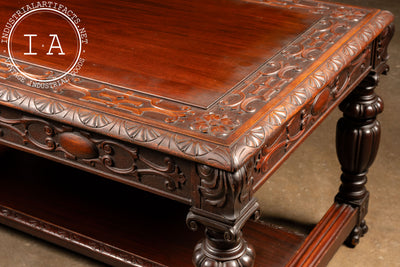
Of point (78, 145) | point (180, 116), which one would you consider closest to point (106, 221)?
point (78, 145)

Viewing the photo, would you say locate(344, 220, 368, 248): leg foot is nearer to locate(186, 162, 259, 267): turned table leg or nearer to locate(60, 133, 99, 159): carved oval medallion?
locate(186, 162, 259, 267): turned table leg

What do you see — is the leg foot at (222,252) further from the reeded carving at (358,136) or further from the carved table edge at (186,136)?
the reeded carving at (358,136)

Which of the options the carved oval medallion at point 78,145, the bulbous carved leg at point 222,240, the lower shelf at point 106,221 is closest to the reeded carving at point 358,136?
the lower shelf at point 106,221

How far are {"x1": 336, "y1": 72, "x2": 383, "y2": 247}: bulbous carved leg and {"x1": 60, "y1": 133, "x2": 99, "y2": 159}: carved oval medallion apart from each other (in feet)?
2.25

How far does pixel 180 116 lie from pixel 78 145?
201mm

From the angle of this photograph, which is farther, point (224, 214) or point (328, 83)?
point (328, 83)

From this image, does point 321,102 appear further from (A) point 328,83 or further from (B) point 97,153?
(B) point 97,153

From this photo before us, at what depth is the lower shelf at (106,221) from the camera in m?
1.50

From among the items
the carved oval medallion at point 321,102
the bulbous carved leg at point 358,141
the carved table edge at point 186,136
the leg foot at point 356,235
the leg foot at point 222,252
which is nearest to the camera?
the carved table edge at point 186,136

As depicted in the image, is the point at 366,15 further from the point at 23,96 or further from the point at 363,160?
the point at 23,96

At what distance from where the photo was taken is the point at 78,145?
1.11m

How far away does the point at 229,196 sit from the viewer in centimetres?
98

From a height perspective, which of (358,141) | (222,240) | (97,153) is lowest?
(358,141)

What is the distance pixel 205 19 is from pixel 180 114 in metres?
0.47
